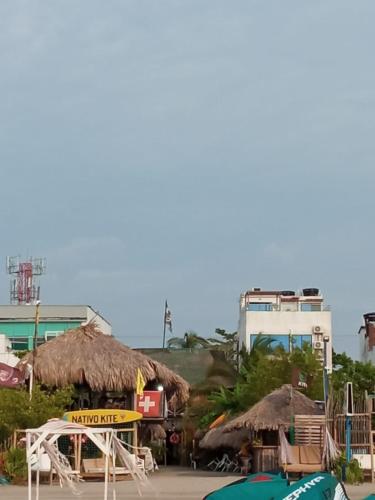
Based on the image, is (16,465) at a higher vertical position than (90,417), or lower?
lower

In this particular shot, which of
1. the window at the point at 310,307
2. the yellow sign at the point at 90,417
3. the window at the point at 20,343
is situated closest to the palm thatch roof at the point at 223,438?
the yellow sign at the point at 90,417

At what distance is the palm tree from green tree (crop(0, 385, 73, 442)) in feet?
98.5

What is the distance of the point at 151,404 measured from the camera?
31.0m

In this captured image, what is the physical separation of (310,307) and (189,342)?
756 centimetres

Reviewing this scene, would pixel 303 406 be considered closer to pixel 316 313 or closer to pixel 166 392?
pixel 166 392

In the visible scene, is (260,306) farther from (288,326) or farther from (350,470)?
(350,470)

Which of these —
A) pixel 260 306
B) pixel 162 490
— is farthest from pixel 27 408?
pixel 260 306

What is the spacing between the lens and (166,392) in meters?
33.1

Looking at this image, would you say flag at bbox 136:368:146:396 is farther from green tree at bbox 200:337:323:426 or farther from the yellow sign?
the yellow sign

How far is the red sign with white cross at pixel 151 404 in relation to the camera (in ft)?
101

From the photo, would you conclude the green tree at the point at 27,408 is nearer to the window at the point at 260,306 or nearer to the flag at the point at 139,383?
the flag at the point at 139,383

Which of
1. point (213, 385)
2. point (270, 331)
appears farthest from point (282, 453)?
point (270, 331)

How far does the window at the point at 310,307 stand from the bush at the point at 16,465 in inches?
1354

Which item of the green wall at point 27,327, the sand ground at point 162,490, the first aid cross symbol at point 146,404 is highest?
the green wall at point 27,327
